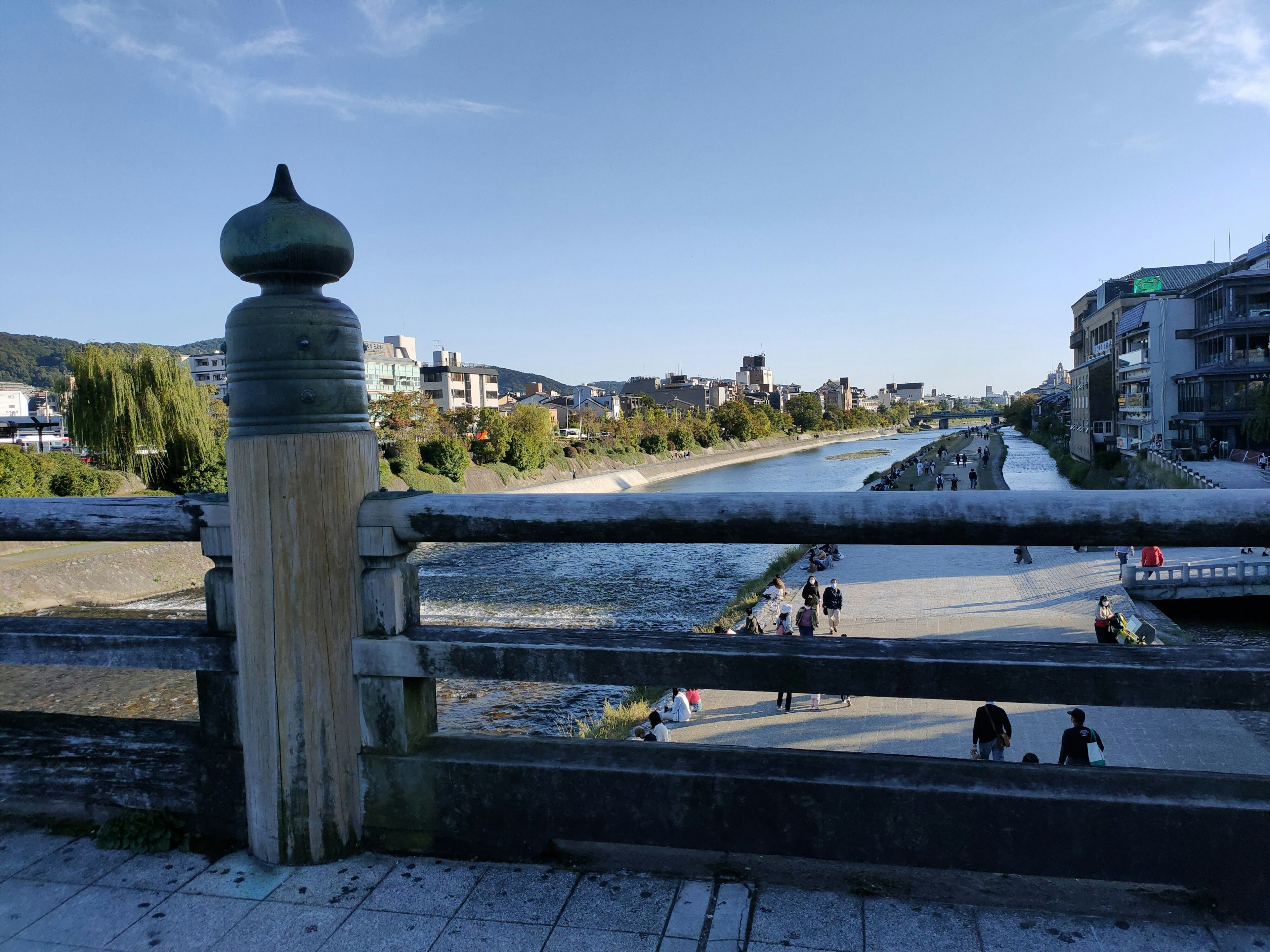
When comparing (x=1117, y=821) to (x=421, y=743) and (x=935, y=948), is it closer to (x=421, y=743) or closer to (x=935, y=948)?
(x=935, y=948)

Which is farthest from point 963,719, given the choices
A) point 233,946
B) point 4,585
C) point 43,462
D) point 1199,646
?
point 43,462

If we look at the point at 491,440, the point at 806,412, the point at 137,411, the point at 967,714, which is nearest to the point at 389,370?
the point at 491,440

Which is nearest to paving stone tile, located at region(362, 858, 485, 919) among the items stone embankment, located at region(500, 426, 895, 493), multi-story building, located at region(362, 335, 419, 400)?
stone embankment, located at region(500, 426, 895, 493)

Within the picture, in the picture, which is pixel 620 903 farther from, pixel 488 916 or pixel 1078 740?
pixel 1078 740

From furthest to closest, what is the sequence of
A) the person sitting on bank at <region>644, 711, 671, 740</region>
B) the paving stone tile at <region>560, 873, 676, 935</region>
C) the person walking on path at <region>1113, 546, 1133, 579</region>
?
the person walking on path at <region>1113, 546, 1133, 579</region>
the person sitting on bank at <region>644, 711, 671, 740</region>
the paving stone tile at <region>560, 873, 676, 935</region>

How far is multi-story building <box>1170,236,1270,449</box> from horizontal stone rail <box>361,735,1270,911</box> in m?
48.4

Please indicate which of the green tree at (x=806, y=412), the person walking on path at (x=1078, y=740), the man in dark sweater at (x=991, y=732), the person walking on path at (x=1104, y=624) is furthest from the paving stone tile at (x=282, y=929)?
the green tree at (x=806, y=412)

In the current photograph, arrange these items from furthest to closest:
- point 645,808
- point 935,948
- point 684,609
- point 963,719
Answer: point 684,609 → point 963,719 → point 645,808 → point 935,948

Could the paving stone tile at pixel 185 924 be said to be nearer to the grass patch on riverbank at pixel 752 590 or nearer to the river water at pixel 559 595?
the river water at pixel 559 595

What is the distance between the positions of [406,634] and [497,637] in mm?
297

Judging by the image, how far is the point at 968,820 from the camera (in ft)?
7.18

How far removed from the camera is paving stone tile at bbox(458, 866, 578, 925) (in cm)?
221

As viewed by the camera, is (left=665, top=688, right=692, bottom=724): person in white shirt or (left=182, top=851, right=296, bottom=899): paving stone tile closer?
(left=182, top=851, right=296, bottom=899): paving stone tile

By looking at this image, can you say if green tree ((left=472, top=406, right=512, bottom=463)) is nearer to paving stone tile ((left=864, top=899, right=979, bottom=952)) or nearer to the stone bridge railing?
the stone bridge railing
